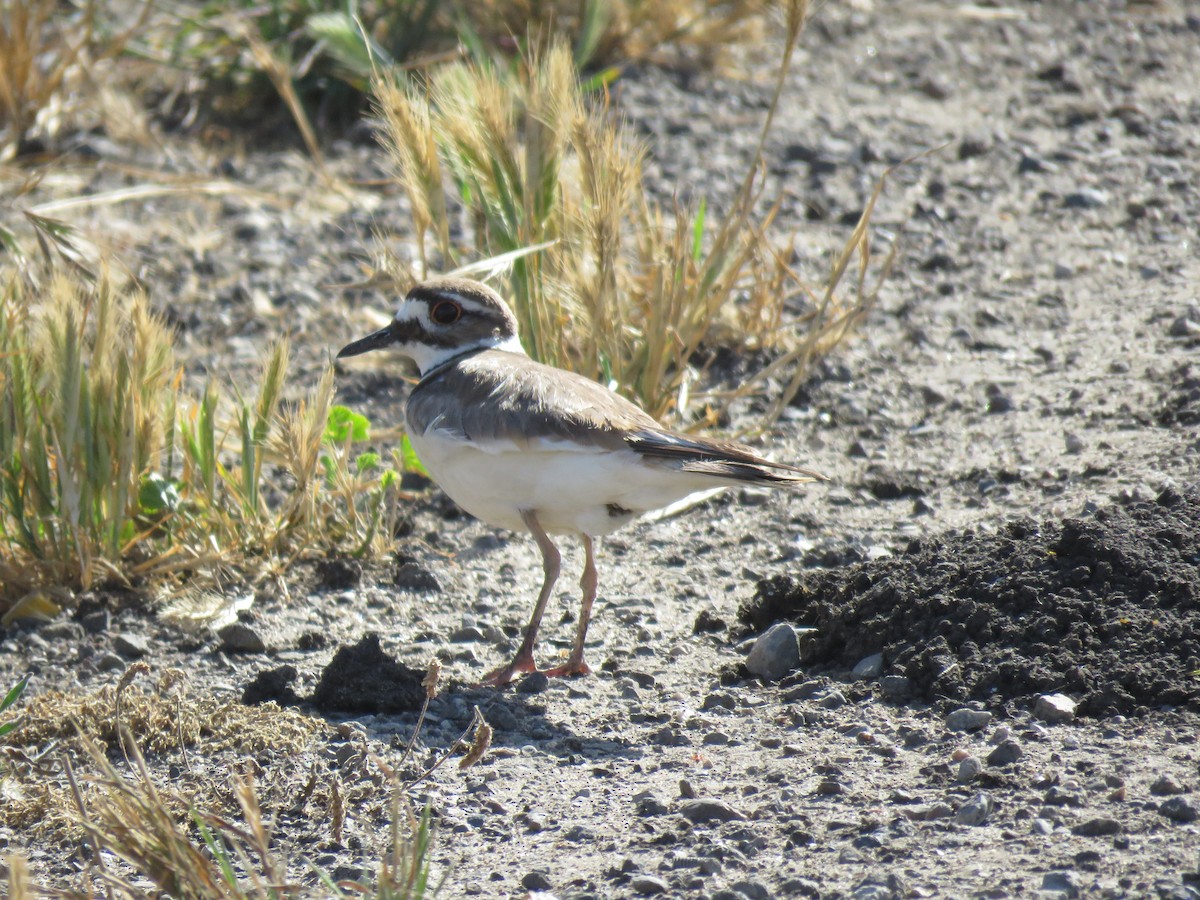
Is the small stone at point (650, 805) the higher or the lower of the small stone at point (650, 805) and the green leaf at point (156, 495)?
the lower

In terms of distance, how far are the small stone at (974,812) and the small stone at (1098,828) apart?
0.69ft

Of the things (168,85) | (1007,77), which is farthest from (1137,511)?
(168,85)

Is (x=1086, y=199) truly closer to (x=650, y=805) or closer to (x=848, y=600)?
(x=848, y=600)

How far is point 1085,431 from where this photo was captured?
584 centimetres

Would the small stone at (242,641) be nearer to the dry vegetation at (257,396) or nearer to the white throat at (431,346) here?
the dry vegetation at (257,396)

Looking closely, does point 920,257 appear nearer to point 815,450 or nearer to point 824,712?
point 815,450

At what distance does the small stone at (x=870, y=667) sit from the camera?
432 cm

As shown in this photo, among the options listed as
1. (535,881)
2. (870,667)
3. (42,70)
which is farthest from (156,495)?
(42,70)

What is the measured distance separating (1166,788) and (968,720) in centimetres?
61

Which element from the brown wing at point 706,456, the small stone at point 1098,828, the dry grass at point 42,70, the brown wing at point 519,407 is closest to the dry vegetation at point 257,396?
the brown wing at point 519,407

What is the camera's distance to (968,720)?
3969mm

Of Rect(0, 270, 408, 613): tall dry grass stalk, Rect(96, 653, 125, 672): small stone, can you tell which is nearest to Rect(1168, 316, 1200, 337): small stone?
Rect(0, 270, 408, 613): tall dry grass stalk

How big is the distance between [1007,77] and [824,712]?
6246 mm

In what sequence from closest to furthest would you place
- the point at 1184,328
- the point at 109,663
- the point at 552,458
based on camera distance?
1. the point at 552,458
2. the point at 109,663
3. the point at 1184,328
